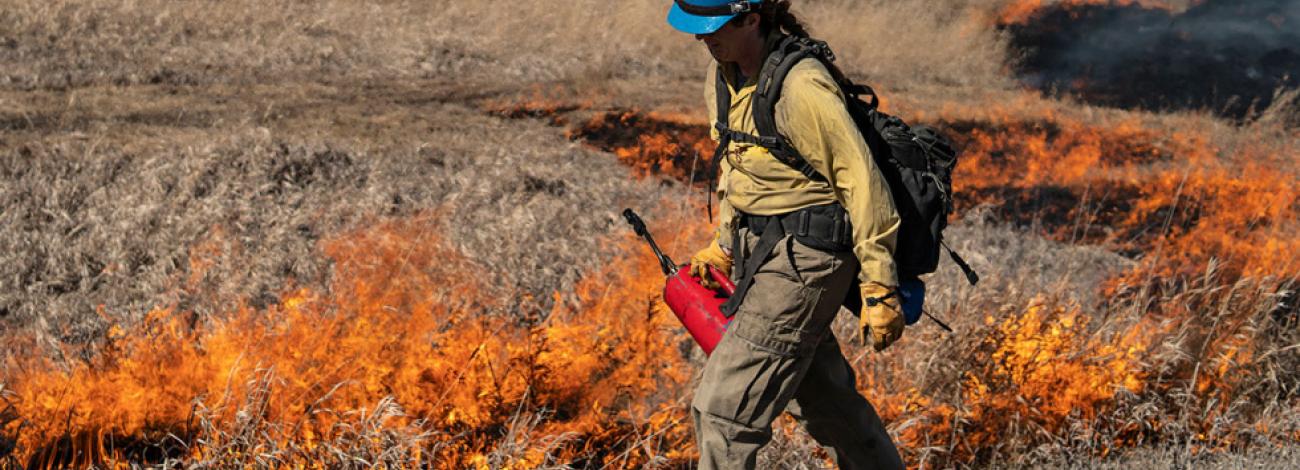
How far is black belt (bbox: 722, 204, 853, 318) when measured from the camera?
2.52 m

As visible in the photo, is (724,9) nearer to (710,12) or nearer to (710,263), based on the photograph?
(710,12)

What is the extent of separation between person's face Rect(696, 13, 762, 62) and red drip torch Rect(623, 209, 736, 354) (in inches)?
22.1

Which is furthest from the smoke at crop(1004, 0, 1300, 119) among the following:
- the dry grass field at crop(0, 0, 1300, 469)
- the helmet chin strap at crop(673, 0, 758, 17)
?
the helmet chin strap at crop(673, 0, 758, 17)

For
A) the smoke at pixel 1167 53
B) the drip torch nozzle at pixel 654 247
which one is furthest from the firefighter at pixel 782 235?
the smoke at pixel 1167 53

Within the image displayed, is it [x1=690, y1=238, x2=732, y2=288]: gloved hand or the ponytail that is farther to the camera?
[x1=690, y1=238, x2=732, y2=288]: gloved hand

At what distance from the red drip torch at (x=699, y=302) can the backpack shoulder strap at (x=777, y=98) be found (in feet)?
1.45

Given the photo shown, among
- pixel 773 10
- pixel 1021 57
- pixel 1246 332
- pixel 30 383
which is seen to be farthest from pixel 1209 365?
pixel 1021 57

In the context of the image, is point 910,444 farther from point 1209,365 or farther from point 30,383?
point 30,383

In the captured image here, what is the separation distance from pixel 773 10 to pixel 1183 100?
11.2 meters

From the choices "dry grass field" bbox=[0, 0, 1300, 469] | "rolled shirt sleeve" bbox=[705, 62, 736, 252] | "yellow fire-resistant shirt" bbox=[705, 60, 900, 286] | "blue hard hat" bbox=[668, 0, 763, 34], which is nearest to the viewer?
"yellow fire-resistant shirt" bbox=[705, 60, 900, 286]

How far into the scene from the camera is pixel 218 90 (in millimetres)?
8703

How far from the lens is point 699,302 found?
2840 millimetres

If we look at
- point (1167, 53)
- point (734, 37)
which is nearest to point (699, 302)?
point (734, 37)

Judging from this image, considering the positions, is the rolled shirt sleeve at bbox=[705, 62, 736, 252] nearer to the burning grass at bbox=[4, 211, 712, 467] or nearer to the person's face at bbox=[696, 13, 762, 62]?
the person's face at bbox=[696, 13, 762, 62]
